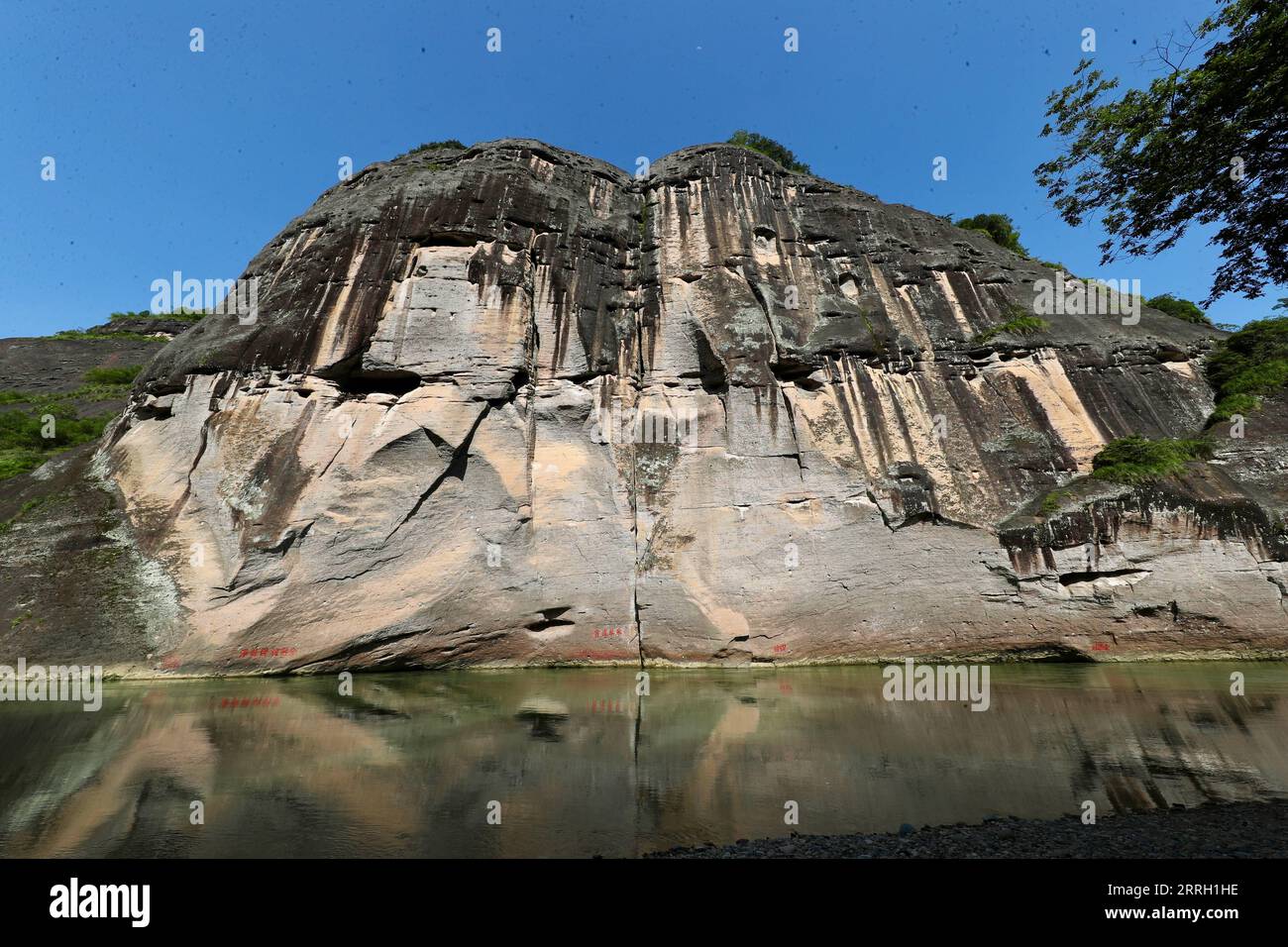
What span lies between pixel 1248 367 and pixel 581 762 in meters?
19.2

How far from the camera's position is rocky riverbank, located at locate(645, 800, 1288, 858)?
4824 millimetres

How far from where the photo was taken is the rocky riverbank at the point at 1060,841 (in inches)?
190

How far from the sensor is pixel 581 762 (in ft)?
25.0

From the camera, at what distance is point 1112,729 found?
888 centimetres

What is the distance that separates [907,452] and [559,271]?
1004 cm

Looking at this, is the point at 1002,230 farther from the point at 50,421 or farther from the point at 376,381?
the point at 50,421

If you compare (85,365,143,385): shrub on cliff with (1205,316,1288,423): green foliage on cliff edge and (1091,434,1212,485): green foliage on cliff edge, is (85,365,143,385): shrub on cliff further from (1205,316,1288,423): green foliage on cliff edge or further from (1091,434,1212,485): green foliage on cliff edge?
(1205,316,1288,423): green foliage on cliff edge

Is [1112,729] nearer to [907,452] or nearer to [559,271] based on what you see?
[907,452]

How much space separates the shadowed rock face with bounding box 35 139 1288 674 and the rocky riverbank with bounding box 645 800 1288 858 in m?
8.29
